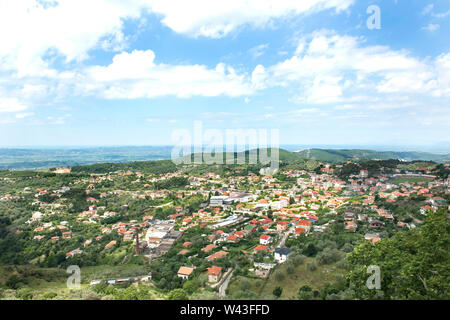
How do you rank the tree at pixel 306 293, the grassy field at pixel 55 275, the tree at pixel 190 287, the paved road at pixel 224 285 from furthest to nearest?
Result: 1. the grassy field at pixel 55 275
2. the tree at pixel 190 287
3. the paved road at pixel 224 285
4. the tree at pixel 306 293

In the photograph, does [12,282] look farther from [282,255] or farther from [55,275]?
[282,255]

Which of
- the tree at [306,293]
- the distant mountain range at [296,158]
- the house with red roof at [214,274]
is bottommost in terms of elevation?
the house with red roof at [214,274]

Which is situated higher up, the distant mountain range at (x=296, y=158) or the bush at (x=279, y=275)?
the distant mountain range at (x=296, y=158)

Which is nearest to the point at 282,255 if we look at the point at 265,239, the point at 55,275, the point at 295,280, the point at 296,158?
the point at 295,280

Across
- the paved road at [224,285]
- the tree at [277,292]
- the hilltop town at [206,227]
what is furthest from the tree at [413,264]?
the paved road at [224,285]

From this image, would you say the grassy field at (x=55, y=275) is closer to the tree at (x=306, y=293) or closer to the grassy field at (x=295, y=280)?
the grassy field at (x=295, y=280)

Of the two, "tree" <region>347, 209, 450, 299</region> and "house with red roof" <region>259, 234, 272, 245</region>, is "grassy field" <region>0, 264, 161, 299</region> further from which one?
"tree" <region>347, 209, 450, 299</region>

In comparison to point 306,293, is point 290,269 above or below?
below

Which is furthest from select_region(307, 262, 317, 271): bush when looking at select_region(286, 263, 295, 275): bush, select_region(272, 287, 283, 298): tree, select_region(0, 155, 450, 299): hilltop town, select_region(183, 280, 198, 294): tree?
select_region(183, 280, 198, 294): tree

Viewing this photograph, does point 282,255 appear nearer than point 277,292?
No
